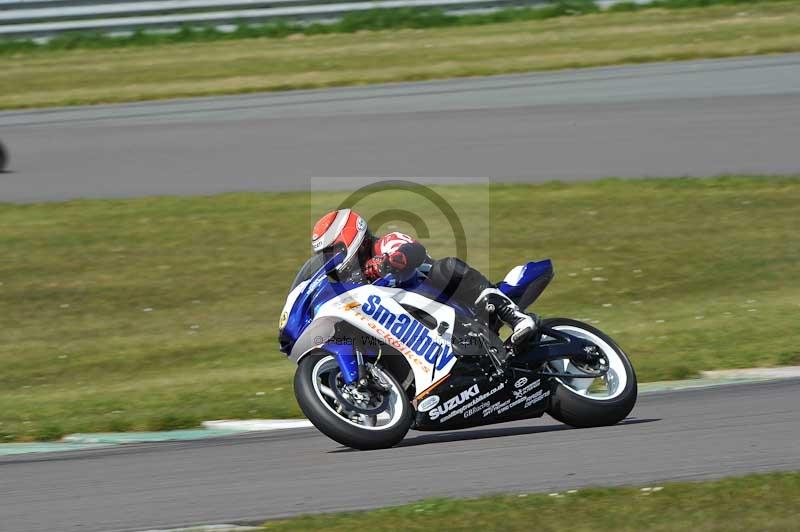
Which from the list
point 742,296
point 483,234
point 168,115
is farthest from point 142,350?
point 168,115

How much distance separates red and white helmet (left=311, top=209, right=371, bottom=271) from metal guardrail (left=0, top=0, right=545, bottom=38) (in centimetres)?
1888

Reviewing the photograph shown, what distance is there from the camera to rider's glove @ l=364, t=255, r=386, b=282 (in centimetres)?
777

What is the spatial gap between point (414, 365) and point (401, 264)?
59cm

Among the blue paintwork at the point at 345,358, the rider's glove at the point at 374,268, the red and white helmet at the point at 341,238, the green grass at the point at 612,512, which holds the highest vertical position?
the red and white helmet at the point at 341,238

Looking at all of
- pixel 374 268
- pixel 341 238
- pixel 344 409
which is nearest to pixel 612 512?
pixel 344 409

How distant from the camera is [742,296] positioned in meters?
12.4

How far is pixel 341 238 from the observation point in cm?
782

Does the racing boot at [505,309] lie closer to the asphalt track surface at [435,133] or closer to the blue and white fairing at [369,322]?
the blue and white fairing at [369,322]

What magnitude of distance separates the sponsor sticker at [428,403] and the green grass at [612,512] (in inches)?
51.5

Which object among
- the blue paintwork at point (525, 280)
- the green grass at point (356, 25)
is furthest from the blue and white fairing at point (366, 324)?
the green grass at point (356, 25)

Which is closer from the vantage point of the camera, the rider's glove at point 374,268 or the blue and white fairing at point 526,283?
the rider's glove at point 374,268

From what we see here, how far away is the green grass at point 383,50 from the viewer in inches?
910

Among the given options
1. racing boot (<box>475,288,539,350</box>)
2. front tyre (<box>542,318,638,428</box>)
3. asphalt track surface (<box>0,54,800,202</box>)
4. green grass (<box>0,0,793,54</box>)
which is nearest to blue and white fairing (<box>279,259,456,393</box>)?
racing boot (<box>475,288,539,350</box>)

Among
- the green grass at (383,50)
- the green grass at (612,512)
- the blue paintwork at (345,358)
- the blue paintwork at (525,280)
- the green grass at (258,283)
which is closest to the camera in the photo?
the green grass at (612,512)
